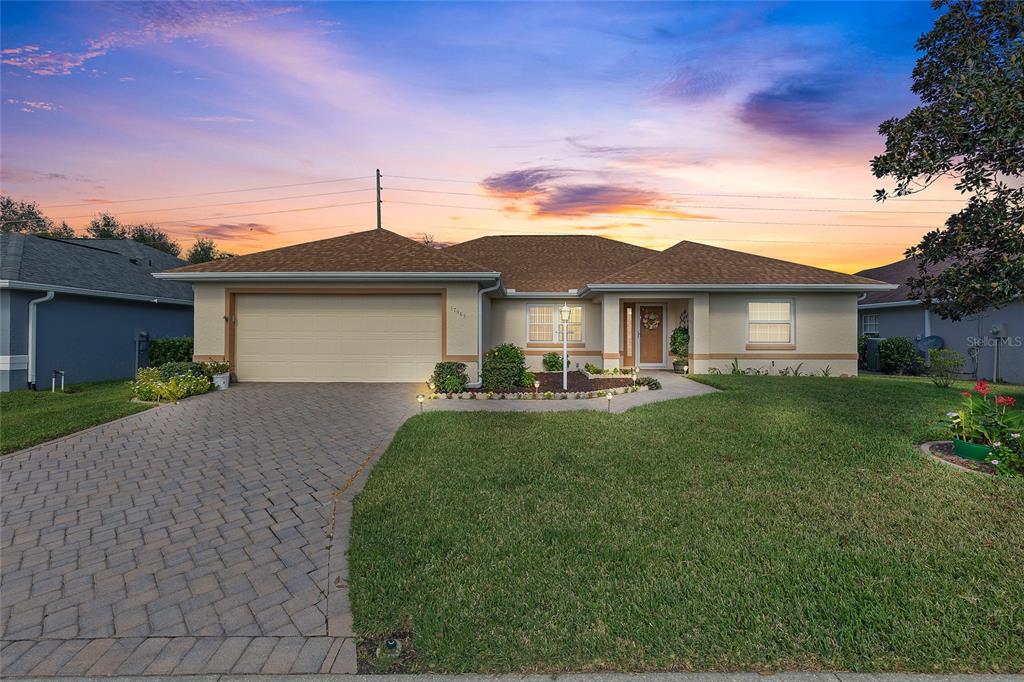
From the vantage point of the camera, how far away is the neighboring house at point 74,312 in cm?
1212

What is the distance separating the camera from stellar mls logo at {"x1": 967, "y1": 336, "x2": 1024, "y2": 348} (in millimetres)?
14216

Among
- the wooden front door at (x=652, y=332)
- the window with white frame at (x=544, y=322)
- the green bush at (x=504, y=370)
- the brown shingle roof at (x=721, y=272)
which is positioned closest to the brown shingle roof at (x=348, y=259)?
the green bush at (x=504, y=370)

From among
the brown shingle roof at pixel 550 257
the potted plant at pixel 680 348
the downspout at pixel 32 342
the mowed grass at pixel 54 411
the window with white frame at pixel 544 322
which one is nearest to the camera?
the mowed grass at pixel 54 411

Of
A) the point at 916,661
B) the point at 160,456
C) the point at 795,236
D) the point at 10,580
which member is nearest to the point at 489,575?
the point at 916,661

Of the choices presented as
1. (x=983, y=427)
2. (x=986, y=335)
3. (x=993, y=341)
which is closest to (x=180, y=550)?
(x=983, y=427)

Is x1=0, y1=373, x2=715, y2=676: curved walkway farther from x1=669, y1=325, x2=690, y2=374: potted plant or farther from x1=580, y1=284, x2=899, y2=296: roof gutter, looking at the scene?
x1=669, y1=325, x2=690, y2=374: potted plant

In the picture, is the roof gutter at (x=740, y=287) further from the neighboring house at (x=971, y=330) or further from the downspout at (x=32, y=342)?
the downspout at (x=32, y=342)

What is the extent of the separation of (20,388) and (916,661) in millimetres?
18033

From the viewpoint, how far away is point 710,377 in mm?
13648

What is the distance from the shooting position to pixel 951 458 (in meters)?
5.59

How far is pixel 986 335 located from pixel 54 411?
2524 cm

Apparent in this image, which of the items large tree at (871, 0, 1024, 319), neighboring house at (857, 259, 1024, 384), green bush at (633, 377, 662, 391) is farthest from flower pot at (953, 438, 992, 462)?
neighboring house at (857, 259, 1024, 384)

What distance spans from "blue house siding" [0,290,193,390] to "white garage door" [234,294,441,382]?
17.2 feet

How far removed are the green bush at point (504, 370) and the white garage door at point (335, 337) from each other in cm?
170
